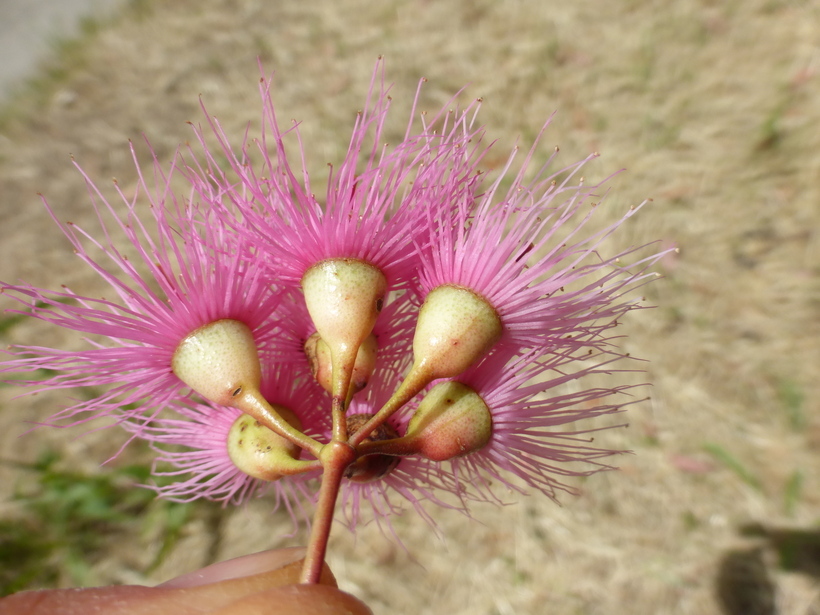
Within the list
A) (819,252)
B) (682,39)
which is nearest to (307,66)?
(682,39)

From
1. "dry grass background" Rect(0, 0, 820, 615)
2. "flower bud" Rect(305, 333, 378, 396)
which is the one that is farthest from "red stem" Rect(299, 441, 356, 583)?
"dry grass background" Rect(0, 0, 820, 615)

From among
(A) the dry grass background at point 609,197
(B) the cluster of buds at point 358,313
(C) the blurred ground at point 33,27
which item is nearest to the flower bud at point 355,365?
(B) the cluster of buds at point 358,313

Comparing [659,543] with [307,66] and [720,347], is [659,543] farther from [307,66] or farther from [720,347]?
[307,66]

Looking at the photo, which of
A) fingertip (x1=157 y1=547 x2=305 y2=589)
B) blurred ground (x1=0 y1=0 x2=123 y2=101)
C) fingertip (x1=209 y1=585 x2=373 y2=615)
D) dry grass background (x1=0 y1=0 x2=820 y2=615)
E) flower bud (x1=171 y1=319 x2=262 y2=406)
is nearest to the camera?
fingertip (x1=209 y1=585 x2=373 y2=615)

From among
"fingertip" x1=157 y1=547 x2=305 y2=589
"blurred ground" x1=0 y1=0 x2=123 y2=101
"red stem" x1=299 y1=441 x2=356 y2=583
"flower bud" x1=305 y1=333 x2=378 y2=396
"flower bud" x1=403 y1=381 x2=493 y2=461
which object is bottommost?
"fingertip" x1=157 y1=547 x2=305 y2=589

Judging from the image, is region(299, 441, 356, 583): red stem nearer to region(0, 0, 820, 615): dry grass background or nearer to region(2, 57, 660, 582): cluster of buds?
region(2, 57, 660, 582): cluster of buds

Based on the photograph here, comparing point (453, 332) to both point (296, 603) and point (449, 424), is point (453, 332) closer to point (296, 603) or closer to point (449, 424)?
point (449, 424)

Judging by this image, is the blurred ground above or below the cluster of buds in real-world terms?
above
